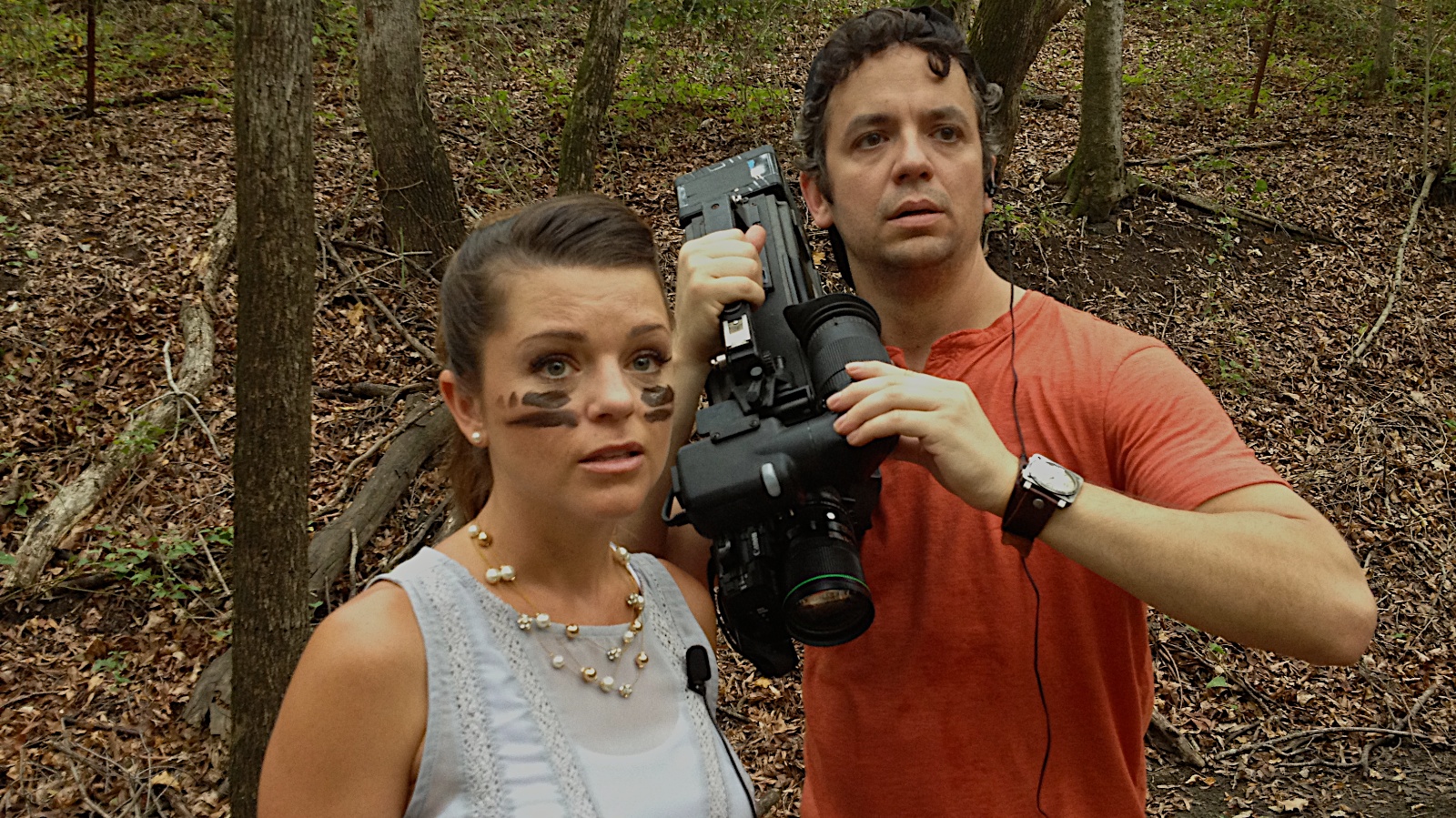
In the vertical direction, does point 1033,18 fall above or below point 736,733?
above

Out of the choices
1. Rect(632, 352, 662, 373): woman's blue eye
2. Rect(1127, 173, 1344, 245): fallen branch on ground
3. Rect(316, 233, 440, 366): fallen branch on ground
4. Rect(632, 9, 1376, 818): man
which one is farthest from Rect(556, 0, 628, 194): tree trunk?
Rect(632, 352, 662, 373): woman's blue eye

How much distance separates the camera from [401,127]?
7289 millimetres

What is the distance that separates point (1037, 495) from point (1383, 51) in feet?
43.9

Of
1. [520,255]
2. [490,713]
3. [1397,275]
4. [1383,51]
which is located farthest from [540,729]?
[1383,51]

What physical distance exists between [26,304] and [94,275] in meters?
0.46

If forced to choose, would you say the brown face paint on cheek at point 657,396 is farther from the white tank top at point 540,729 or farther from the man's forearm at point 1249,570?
the man's forearm at point 1249,570

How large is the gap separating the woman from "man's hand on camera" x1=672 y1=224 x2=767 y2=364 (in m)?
0.13

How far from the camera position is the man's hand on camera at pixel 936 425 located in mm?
1681

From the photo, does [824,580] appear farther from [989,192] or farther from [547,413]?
[989,192]

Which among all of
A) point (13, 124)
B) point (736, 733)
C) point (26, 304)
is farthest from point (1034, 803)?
point (13, 124)

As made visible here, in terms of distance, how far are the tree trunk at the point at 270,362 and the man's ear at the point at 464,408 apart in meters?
1.64

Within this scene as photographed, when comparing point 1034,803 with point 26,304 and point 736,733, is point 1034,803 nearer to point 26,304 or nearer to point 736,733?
point 736,733

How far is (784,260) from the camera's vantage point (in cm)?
203

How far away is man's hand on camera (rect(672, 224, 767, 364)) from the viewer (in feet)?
6.29
